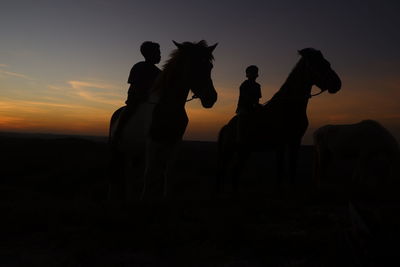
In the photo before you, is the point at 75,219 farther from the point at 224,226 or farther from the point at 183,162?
the point at 183,162

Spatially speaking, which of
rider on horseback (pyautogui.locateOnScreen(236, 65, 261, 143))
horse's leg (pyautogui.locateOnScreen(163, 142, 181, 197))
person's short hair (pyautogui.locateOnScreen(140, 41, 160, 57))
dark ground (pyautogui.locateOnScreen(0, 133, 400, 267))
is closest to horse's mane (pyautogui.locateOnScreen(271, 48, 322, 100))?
rider on horseback (pyautogui.locateOnScreen(236, 65, 261, 143))

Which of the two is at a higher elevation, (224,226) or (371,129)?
(371,129)

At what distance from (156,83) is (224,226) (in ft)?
9.90

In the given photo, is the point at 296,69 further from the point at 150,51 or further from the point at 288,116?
the point at 150,51

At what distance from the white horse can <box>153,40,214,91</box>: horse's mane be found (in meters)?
6.17

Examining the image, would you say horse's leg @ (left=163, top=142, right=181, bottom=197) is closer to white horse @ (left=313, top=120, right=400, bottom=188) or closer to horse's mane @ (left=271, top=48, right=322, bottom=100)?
horse's mane @ (left=271, top=48, right=322, bottom=100)

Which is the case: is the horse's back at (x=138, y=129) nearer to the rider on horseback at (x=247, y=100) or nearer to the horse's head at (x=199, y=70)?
the horse's head at (x=199, y=70)

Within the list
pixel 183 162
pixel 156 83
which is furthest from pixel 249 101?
pixel 183 162

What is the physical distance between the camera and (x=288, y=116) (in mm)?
8039

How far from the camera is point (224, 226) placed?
13.8 ft

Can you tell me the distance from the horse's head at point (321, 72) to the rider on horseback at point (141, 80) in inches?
145

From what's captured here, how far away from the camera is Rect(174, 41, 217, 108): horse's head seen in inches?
221

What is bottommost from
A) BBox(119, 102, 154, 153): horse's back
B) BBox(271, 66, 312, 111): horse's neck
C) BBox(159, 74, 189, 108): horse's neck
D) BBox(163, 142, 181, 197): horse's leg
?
BBox(163, 142, 181, 197): horse's leg

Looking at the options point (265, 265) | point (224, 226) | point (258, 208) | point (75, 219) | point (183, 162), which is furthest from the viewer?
point (183, 162)
